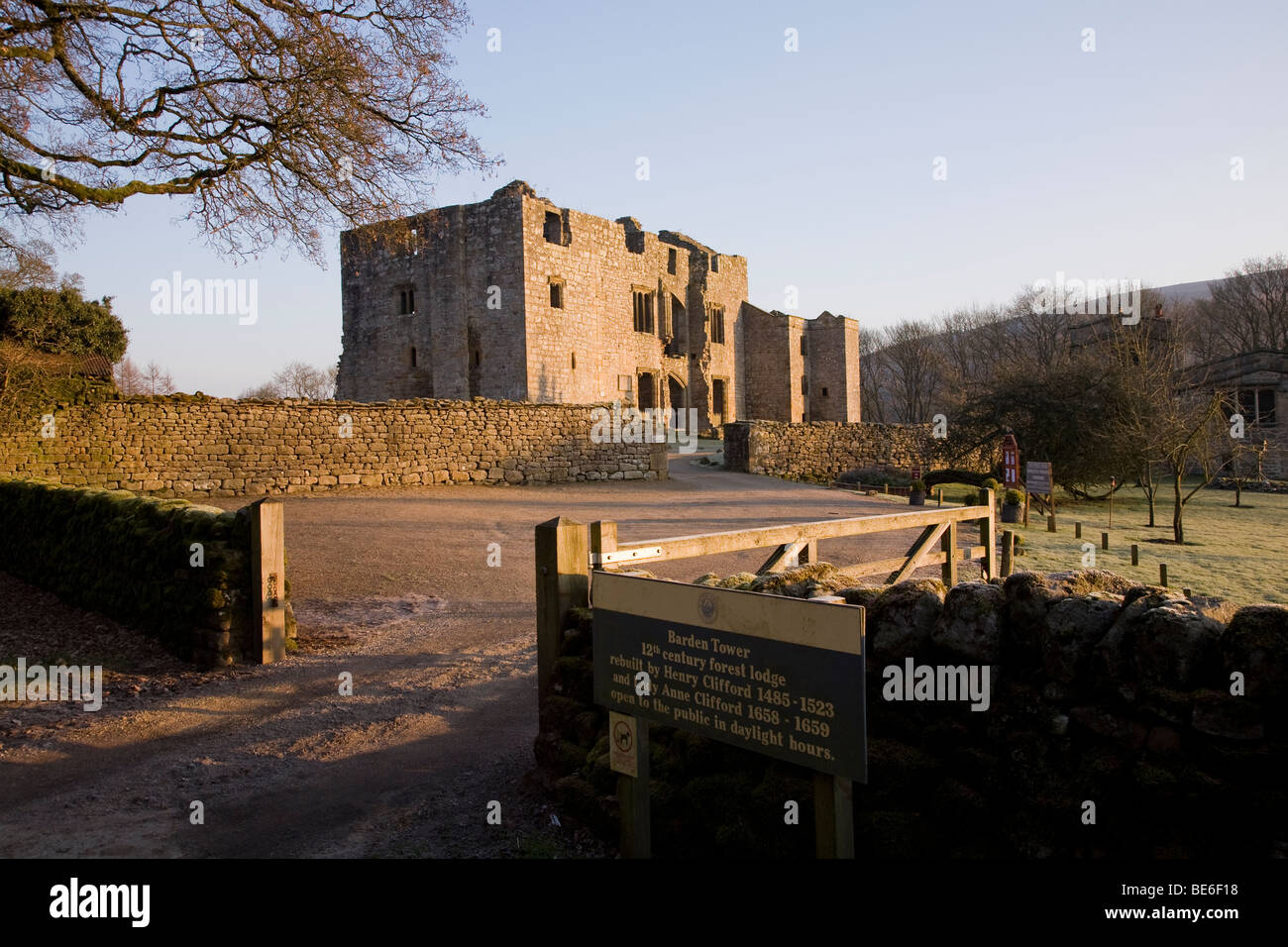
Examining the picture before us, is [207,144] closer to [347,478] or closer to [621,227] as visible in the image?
[347,478]

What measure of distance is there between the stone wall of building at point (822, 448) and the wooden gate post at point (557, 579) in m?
23.6

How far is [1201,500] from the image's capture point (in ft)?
95.2

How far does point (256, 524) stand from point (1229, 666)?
7.40m

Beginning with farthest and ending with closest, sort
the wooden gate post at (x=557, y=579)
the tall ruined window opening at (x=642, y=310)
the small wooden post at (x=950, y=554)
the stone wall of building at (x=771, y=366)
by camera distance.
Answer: the stone wall of building at (x=771, y=366)
the tall ruined window opening at (x=642, y=310)
the small wooden post at (x=950, y=554)
the wooden gate post at (x=557, y=579)

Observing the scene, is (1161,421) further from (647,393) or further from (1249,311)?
(1249,311)

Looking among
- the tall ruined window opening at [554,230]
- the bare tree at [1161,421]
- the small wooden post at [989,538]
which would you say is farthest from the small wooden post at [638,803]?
the tall ruined window opening at [554,230]

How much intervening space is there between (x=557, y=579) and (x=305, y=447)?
1616 cm

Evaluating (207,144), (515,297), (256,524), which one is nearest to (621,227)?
(515,297)

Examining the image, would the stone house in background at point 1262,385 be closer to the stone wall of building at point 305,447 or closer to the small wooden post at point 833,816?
the stone wall of building at point 305,447

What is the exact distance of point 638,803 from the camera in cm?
389

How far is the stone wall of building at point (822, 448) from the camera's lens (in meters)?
28.8

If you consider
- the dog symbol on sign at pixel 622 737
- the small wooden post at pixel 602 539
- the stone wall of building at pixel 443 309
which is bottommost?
the dog symbol on sign at pixel 622 737

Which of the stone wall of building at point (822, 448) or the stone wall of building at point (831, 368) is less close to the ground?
the stone wall of building at point (831, 368)

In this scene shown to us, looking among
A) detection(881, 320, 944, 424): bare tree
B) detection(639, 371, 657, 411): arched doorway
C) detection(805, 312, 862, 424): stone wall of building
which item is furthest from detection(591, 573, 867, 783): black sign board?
detection(881, 320, 944, 424): bare tree
